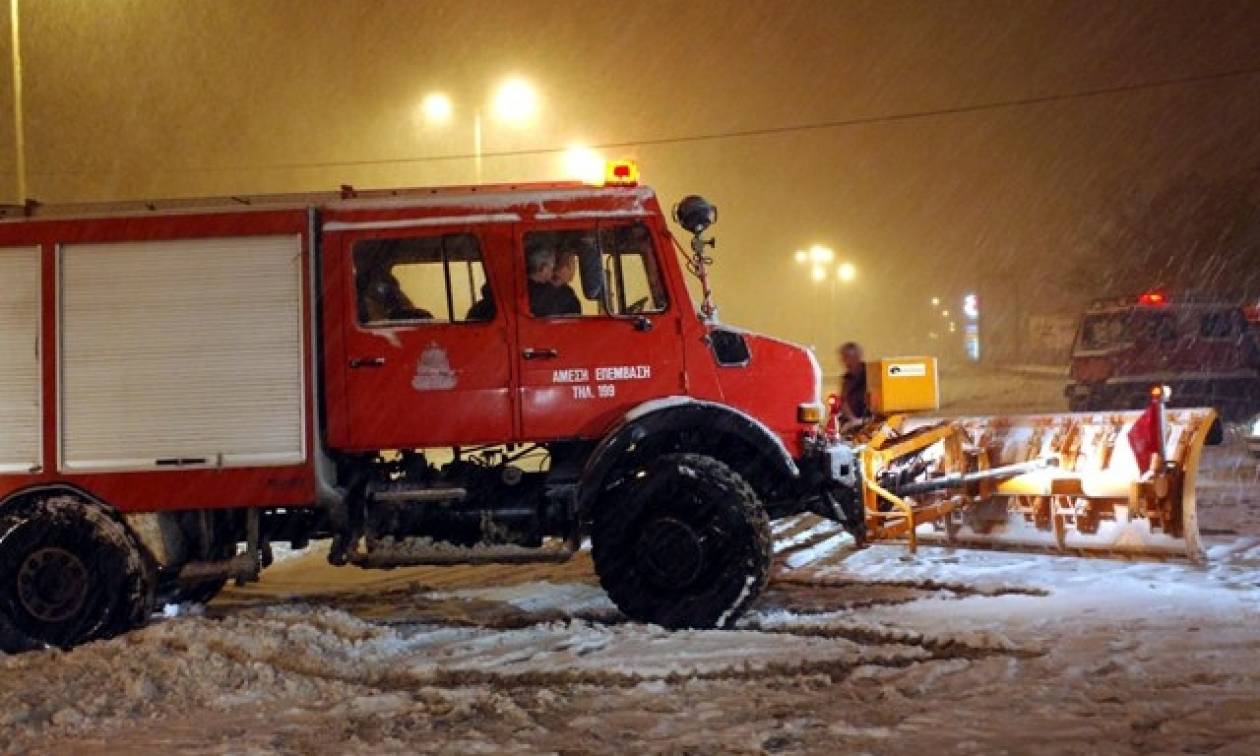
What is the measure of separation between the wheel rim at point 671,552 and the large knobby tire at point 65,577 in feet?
10.1

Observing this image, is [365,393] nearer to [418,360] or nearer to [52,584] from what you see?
[418,360]

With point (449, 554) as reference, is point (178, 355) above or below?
above

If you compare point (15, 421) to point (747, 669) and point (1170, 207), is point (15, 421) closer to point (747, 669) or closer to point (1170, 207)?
point (747, 669)

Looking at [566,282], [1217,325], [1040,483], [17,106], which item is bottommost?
[1040,483]

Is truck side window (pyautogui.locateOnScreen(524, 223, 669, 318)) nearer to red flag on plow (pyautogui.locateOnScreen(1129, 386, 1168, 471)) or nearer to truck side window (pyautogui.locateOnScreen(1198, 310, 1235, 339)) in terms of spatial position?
red flag on plow (pyautogui.locateOnScreen(1129, 386, 1168, 471))

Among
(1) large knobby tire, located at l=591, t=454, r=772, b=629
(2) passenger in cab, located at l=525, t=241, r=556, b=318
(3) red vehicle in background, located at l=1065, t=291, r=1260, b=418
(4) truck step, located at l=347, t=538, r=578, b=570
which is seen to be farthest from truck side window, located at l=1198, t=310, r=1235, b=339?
(4) truck step, located at l=347, t=538, r=578, b=570

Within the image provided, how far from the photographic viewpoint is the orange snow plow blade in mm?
8070

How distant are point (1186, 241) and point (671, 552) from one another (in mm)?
38817

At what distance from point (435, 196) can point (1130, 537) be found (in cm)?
537

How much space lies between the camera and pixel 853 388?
10.9 metres

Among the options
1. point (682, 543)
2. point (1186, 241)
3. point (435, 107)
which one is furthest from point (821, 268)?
point (682, 543)

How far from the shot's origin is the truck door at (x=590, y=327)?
7.18 meters

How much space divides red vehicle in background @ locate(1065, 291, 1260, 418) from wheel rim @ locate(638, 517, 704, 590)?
13.4 m

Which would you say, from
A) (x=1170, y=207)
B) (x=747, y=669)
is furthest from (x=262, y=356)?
(x=1170, y=207)
